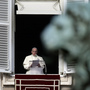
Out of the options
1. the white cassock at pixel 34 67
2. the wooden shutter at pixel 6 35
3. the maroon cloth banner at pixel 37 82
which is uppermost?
the wooden shutter at pixel 6 35

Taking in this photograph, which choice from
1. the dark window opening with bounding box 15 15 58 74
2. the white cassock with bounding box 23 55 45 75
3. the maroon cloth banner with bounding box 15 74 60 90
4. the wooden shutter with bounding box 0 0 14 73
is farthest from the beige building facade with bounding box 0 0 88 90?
the dark window opening with bounding box 15 15 58 74

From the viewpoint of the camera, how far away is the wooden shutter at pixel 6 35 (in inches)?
388

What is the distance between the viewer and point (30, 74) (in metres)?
9.80

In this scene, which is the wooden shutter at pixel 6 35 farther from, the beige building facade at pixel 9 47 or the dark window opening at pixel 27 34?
the dark window opening at pixel 27 34

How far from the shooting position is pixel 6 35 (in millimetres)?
9914

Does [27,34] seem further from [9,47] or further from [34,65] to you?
[34,65]

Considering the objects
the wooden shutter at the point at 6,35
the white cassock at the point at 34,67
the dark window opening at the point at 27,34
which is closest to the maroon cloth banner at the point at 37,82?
the white cassock at the point at 34,67

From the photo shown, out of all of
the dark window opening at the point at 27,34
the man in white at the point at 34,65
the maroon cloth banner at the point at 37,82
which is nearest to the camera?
the man in white at the point at 34,65

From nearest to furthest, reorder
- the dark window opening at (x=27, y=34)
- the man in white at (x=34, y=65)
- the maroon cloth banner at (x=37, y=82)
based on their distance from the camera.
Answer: the man in white at (x=34, y=65) → the maroon cloth banner at (x=37, y=82) → the dark window opening at (x=27, y=34)

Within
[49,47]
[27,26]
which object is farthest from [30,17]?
[49,47]

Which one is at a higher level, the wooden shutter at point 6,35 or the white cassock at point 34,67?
the wooden shutter at point 6,35

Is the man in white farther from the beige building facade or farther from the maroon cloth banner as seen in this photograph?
the beige building facade

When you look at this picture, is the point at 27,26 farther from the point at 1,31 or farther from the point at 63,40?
the point at 63,40

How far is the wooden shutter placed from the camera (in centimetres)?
985
